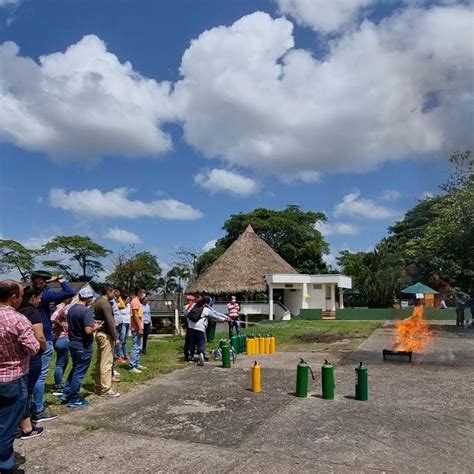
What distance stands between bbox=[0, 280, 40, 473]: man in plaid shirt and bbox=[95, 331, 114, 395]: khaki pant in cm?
349

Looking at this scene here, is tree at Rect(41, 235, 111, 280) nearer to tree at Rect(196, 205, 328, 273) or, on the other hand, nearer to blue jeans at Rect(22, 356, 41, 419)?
tree at Rect(196, 205, 328, 273)

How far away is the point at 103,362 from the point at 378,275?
34.5 meters

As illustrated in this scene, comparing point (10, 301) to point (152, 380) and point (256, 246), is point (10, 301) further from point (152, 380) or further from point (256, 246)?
point (256, 246)

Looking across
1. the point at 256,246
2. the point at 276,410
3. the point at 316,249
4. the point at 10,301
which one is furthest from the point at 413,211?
the point at 10,301

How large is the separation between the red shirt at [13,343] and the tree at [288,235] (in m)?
43.6

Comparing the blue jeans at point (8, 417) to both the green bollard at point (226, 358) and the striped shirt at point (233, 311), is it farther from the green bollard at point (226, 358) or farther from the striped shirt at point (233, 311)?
the striped shirt at point (233, 311)

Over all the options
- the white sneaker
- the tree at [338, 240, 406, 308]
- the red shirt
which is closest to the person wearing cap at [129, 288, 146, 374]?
the white sneaker

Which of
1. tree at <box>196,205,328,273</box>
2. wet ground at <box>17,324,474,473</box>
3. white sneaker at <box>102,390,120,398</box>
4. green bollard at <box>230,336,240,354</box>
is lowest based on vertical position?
wet ground at <box>17,324,474,473</box>

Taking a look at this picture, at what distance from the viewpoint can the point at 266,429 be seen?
625cm

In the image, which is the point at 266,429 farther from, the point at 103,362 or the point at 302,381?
the point at 103,362

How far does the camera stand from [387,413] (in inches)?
275

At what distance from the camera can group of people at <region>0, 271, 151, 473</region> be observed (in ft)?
14.1

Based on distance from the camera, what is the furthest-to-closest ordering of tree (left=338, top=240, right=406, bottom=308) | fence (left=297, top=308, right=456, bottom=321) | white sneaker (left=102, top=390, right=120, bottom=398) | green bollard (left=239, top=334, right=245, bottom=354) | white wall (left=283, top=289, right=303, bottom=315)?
tree (left=338, top=240, right=406, bottom=308) < white wall (left=283, top=289, right=303, bottom=315) < fence (left=297, top=308, right=456, bottom=321) < green bollard (left=239, top=334, right=245, bottom=354) < white sneaker (left=102, top=390, right=120, bottom=398)

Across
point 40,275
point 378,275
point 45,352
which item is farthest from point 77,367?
point 378,275
